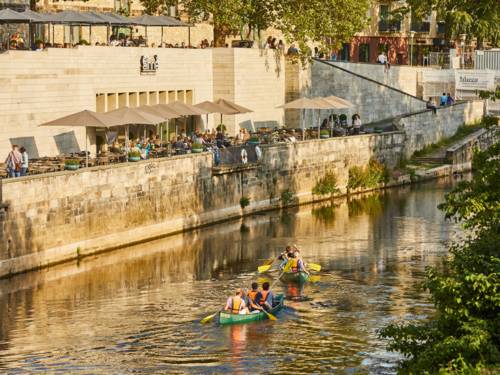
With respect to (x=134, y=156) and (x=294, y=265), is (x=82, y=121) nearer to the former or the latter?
(x=134, y=156)

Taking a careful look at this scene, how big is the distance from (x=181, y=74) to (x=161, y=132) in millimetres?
3352

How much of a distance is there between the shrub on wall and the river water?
365 inches

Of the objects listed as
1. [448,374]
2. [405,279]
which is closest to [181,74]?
[405,279]

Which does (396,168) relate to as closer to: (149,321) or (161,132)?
(161,132)

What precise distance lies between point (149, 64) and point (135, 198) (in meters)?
13.0

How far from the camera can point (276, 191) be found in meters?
70.4

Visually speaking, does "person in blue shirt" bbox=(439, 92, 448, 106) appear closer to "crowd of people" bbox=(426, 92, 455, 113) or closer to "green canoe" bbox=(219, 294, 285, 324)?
"crowd of people" bbox=(426, 92, 455, 113)

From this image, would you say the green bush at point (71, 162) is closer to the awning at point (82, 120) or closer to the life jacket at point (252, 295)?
the awning at point (82, 120)

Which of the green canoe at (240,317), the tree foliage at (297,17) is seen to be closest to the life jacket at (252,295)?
the green canoe at (240,317)

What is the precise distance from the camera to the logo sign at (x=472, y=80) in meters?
98.2

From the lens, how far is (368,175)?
78125mm

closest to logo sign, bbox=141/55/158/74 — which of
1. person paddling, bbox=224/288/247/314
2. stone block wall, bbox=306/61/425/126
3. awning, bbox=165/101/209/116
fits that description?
awning, bbox=165/101/209/116

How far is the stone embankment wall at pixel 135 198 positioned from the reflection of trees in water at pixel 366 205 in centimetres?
187

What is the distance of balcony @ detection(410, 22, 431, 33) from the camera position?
114m
